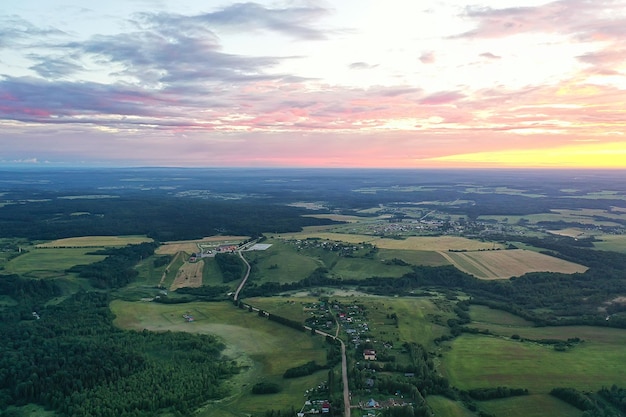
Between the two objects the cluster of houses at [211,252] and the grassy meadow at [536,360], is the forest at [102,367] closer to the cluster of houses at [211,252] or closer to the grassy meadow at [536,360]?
the grassy meadow at [536,360]

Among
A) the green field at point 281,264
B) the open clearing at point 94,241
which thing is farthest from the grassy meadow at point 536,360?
the open clearing at point 94,241

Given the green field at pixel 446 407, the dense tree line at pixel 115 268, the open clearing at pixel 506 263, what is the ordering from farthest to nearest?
the open clearing at pixel 506 263 → the dense tree line at pixel 115 268 → the green field at pixel 446 407

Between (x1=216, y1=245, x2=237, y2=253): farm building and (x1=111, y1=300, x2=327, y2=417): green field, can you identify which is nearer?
(x1=111, y1=300, x2=327, y2=417): green field

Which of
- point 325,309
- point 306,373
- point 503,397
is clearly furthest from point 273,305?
point 503,397

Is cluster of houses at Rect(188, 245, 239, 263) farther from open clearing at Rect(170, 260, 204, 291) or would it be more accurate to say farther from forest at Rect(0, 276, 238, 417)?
forest at Rect(0, 276, 238, 417)

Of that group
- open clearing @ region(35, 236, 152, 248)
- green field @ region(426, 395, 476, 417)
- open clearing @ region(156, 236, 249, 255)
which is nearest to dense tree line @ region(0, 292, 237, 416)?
green field @ region(426, 395, 476, 417)

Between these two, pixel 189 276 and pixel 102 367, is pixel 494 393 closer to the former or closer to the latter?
pixel 102 367
